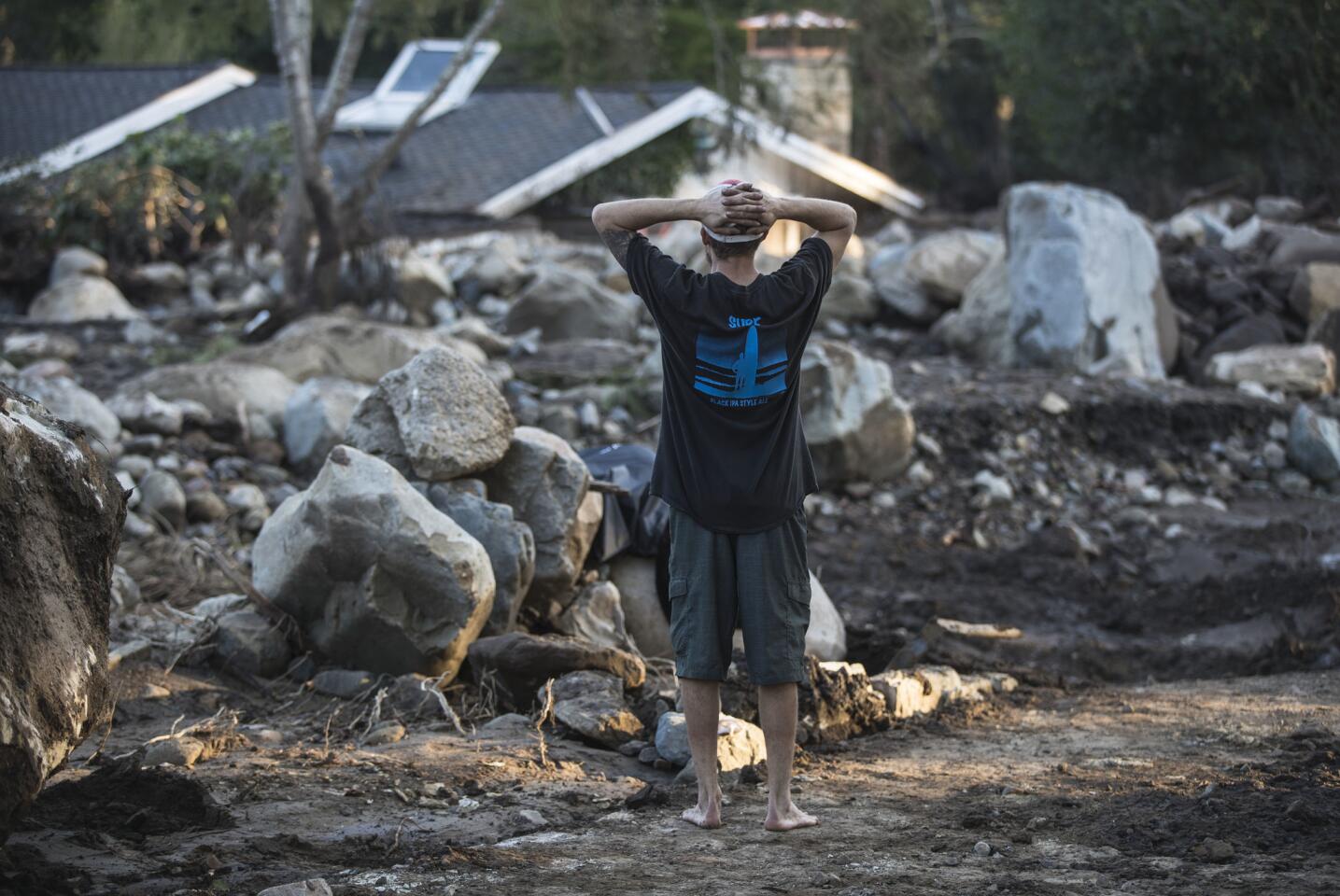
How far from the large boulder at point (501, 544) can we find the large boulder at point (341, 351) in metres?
5.07

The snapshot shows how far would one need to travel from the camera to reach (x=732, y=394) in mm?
4121

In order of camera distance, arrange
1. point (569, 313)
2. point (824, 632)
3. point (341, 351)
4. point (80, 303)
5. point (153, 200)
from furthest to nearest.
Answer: point (153, 200), point (80, 303), point (569, 313), point (341, 351), point (824, 632)

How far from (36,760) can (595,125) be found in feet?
63.8

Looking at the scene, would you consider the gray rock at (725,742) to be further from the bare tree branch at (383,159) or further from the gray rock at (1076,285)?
the bare tree branch at (383,159)

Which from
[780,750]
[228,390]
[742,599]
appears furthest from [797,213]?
[228,390]

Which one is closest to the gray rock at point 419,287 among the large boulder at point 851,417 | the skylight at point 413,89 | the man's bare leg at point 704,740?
the large boulder at point 851,417

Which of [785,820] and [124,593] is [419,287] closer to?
[124,593]

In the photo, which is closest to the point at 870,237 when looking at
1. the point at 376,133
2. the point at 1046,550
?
the point at 376,133

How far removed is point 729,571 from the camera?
13.7 feet

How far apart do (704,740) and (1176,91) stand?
21.3 metres

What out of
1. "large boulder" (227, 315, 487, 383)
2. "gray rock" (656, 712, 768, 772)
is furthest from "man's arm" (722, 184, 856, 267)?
"large boulder" (227, 315, 487, 383)

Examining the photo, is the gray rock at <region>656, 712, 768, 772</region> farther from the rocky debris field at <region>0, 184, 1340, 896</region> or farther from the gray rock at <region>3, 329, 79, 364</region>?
the gray rock at <region>3, 329, 79, 364</region>

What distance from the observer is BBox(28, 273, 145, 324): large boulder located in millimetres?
14562

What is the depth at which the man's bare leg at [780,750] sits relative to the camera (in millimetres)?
4133
